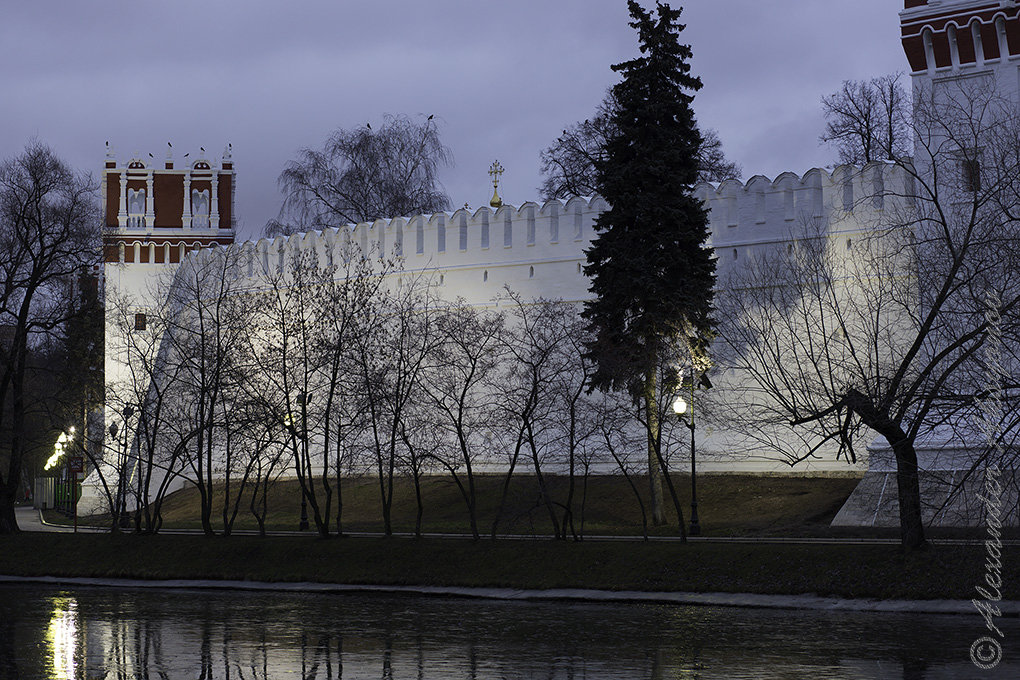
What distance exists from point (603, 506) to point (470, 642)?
14388 millimetres

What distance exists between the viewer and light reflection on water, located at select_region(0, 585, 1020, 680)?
10336 mm

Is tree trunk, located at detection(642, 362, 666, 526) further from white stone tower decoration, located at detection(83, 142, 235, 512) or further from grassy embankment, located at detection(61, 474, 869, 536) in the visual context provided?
white stone tower decoration, located at detection(83, 142, 235, 512)

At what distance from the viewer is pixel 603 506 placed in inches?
1046

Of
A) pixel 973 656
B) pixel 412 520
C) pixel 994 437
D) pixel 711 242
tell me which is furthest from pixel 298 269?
pixel 973 656

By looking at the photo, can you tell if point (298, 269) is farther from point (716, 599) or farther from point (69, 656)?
point (69, 656)

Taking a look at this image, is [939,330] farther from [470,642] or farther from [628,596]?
[470,642]

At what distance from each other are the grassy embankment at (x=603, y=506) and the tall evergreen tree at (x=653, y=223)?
1240mm

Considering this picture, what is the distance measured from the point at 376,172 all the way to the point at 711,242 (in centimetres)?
1852

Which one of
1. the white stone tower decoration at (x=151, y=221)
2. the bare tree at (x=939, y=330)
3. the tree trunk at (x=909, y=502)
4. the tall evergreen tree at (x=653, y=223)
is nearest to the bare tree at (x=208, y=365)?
the white stone tower decoration at (x=151, y=221)

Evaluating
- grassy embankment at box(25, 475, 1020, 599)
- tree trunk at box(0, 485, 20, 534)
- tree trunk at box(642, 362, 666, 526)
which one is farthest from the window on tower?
tree trunk at box(642, 362, 666, 526)

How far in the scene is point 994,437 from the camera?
1395cm

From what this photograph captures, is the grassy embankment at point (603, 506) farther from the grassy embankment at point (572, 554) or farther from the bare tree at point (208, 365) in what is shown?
the bare tree at point (208, 365)

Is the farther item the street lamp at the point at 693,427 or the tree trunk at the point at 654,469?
the tree trunk at the point at 654,469

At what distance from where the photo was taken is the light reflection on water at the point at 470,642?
33.9 ft
